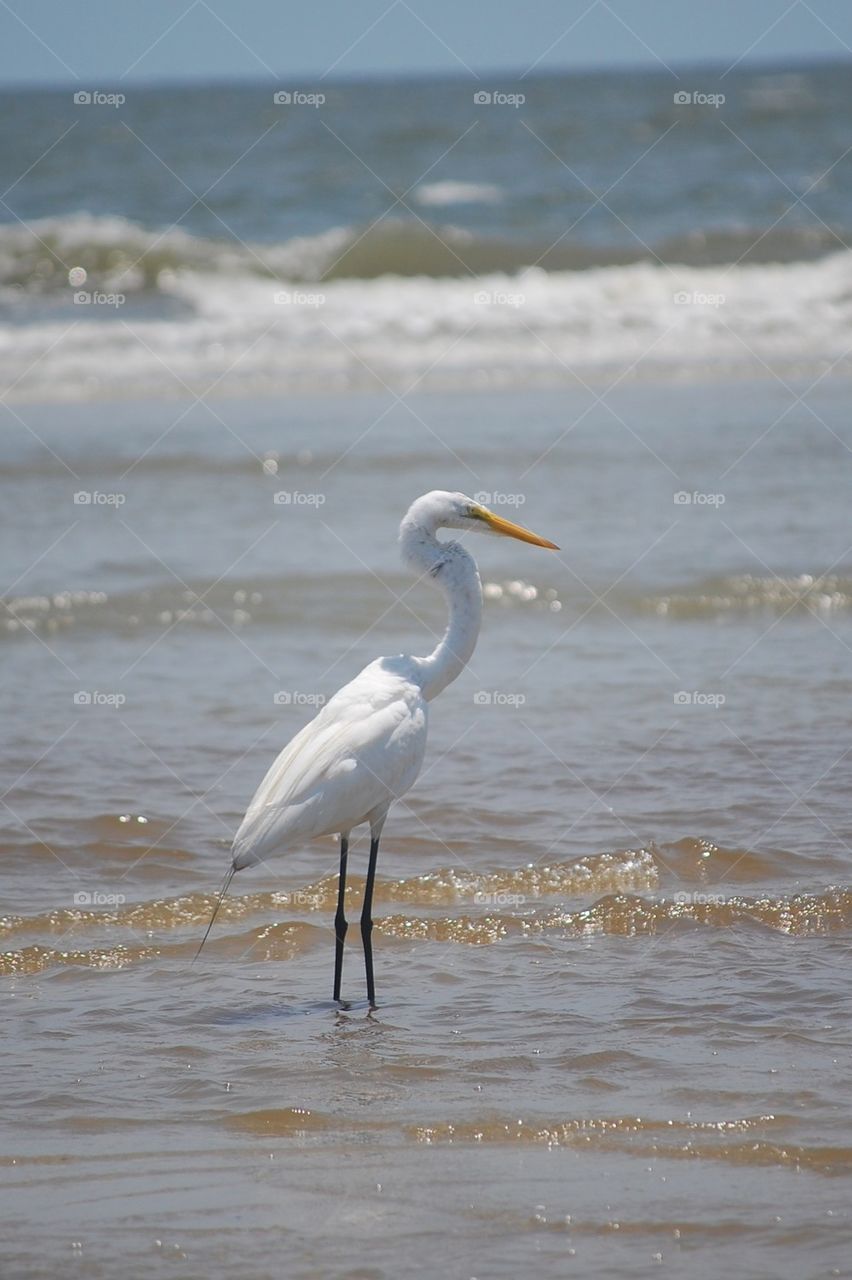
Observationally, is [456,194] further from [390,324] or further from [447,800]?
[447,800]

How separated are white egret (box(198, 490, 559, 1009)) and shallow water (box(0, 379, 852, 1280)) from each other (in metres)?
0.52

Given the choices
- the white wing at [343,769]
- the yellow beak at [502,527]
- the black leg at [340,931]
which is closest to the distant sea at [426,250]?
the yellow beak at [502,527]

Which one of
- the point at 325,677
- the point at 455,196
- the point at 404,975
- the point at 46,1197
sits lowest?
the point at 46,1197

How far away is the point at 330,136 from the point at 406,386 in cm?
2120

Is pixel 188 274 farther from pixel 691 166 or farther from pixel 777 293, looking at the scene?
pixel 691 166

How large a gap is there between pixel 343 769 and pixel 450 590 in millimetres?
890

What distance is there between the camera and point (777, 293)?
20.7 metres

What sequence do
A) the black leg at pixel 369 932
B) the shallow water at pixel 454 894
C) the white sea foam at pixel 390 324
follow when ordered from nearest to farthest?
the shallow water at pixel 454 894 → the black leg at pixel 369 932 → the white sea foam at pixel 390 324

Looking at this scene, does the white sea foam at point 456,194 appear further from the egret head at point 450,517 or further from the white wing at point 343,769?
the white wing at point 343,769

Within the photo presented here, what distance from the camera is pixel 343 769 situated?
5223 millimetres

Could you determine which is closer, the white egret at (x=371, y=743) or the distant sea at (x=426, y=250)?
the white egret at (x=371, y=743)

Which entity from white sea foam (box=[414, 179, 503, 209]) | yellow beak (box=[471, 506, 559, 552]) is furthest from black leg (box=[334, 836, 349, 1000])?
white sea foam (box=[414, 179, 503, 209])

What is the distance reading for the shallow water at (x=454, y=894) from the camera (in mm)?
3693

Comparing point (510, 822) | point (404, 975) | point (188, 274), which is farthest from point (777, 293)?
point (404, 975)
